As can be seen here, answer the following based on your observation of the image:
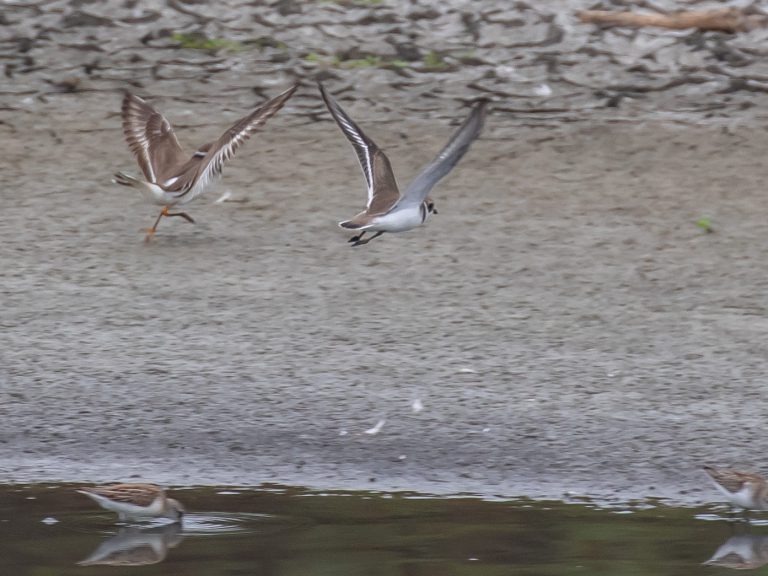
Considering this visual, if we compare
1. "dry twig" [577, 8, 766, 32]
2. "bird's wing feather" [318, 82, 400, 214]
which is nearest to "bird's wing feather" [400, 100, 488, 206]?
"bird's wing feather" [318, 82, 400, 214]

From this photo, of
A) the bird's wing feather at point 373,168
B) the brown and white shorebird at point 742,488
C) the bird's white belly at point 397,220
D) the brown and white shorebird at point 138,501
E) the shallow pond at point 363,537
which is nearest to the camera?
the shallow pond at point 363,537

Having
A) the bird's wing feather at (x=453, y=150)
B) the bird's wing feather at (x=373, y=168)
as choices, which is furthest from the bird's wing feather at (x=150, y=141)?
the bird's wing feather at (x=453, y=150)

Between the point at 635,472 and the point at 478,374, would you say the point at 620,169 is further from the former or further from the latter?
the point at 635,472

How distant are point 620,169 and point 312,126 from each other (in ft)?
7.93

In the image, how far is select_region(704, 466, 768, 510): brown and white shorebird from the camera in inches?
257

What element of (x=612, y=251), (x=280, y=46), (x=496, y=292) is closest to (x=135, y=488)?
(x=496, y=292)

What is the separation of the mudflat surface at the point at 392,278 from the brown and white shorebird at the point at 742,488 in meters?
0.45

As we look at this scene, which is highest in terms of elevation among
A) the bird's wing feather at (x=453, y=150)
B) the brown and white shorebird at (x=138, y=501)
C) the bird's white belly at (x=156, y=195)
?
the bird's wing feather at (x=453, y=150)

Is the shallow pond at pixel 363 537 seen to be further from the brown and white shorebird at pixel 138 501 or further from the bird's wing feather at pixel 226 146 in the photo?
the bird's wing feather at pixel 226 146

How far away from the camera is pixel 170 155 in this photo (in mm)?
10125

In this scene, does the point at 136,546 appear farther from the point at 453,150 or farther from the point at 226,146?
the point at 226,146

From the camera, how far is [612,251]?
33.2 ft

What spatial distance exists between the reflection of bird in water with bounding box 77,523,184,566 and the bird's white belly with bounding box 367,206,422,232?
8.14ft

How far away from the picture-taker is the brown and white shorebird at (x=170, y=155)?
9547mm
